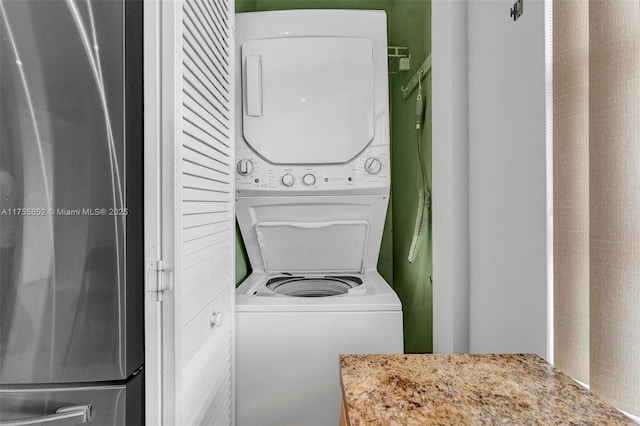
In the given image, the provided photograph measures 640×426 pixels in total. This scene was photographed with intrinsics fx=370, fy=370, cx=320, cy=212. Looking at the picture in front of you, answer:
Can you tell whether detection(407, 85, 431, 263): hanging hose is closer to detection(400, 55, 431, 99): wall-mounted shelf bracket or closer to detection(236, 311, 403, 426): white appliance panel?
detection(400, 55, 431, 99): wall-mounted shelf bracket

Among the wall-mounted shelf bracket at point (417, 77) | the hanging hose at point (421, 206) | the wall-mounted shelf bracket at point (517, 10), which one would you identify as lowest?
Answer: the hanging hose at point (421, 206)

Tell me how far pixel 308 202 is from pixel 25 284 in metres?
1.34

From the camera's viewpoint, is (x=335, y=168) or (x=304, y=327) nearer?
(x=304, y=327)

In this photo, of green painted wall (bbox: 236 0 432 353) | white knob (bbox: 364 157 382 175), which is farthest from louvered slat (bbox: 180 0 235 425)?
white knob (bbox: 364 157 382 175)

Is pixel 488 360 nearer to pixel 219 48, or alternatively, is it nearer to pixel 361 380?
pixel 361 380

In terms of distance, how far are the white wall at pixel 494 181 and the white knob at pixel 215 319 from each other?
2.88ft

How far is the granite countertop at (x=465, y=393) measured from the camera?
64cm

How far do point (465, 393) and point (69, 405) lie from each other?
905 millimetres

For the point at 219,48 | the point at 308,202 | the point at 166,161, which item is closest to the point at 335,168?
the point at 308,202

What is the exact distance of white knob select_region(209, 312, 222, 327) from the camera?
49.7 inches

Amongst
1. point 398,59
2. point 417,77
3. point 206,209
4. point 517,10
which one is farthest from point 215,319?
point 398,59

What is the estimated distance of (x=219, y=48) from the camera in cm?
141

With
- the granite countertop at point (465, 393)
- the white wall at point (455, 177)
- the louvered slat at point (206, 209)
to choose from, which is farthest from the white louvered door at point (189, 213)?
the white wall at point (455, 177)

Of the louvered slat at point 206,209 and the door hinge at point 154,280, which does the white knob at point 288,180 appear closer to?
the louvered slat at point 206,209
